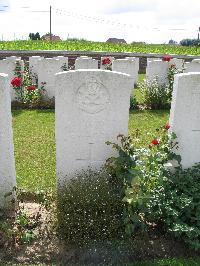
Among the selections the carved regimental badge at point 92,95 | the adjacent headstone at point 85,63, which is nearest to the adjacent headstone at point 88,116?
the carved regimental badge at point 92,95

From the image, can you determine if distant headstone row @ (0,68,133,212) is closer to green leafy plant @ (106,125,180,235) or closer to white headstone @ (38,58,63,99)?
green leafy plant @ (106,125,180,235)

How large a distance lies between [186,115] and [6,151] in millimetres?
2190

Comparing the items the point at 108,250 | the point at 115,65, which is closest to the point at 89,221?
the point at 108,250

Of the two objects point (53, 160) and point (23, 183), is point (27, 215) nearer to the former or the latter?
point (23, 183)

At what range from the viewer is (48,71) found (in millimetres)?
10812

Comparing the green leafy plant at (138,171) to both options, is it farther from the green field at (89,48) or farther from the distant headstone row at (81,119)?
the green field at (89,48)

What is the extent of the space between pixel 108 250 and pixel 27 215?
1.13 meters

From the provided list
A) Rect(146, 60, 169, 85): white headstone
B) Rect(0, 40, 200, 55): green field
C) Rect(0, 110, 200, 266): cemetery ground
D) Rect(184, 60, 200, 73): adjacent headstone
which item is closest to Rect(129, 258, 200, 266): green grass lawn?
Rect(0, 110, 200, 266): cemetery ground

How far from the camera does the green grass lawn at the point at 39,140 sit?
19.2ft

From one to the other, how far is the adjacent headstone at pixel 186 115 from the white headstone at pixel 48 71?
654cm

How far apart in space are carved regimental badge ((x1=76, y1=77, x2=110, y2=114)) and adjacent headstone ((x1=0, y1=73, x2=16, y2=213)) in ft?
2.64

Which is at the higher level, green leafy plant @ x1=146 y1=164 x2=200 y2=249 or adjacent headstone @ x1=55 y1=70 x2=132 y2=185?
adjacent headstone @ x1=55 y1=70 x2=132 y2=185

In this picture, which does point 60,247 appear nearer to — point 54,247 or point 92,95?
point 54,247

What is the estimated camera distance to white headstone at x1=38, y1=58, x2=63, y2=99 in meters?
10.7
